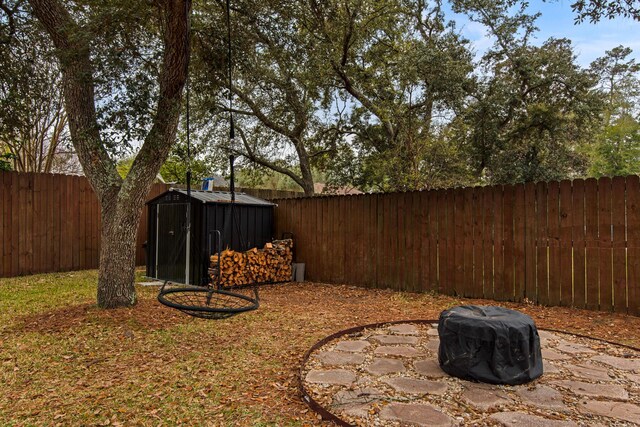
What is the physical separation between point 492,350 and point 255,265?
4.46 metres

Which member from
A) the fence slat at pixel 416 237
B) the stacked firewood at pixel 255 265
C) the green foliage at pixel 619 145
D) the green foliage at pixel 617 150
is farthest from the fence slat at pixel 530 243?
the green foliage at pixel 617 150

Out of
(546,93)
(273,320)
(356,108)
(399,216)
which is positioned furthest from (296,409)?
(546,93)

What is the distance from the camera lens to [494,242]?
488cm

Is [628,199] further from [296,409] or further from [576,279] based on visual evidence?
[296,409]

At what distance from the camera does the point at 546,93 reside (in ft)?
26.3

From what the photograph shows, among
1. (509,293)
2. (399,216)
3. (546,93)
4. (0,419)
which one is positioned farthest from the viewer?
(546,93)

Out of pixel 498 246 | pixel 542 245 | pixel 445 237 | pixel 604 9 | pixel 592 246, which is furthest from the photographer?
pixel 445 237

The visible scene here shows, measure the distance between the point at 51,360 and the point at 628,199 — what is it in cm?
556

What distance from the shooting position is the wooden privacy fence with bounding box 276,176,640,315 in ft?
13.3

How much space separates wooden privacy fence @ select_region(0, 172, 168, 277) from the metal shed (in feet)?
4.67

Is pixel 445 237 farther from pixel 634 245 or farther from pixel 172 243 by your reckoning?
pixel 172 243

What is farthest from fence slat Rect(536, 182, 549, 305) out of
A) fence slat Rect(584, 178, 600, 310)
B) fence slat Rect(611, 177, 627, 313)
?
fence slat Rect(611, 177, 627, 313)

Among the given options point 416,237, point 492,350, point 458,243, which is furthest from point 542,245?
point 492,350

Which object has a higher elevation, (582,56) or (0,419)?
(582,56)
